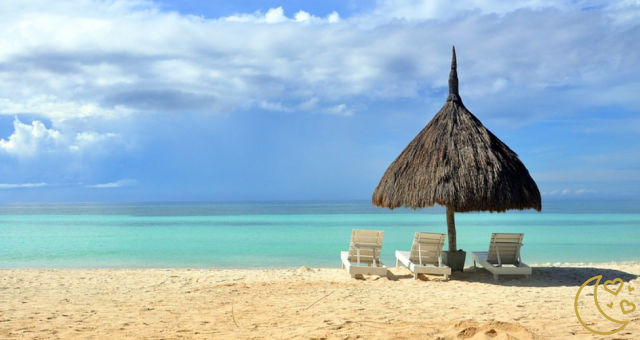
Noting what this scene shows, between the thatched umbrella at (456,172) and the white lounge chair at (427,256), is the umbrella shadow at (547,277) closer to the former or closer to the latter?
the white lounge chair at (427,256)

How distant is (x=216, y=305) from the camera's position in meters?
6.00

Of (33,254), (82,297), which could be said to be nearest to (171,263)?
(33,254)

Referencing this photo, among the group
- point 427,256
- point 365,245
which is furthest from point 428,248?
point 365,245

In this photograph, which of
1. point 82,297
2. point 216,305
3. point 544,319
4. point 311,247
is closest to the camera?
point 544,319

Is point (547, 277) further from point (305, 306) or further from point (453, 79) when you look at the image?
point (305, 306)

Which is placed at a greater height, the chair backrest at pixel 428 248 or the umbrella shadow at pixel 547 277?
the chair backrest at pixel 428 248

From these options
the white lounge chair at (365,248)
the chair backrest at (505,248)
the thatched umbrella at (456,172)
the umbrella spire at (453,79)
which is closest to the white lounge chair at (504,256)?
the chair backrest at (505,248)

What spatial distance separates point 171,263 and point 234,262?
1538mm

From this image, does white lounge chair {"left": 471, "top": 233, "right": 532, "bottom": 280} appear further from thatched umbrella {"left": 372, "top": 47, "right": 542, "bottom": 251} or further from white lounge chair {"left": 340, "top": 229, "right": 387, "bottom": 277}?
white lounge chair {"left": 340, "top": 229, "right": 387, "bottom": 277}

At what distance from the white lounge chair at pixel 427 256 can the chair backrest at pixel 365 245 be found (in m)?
0.51

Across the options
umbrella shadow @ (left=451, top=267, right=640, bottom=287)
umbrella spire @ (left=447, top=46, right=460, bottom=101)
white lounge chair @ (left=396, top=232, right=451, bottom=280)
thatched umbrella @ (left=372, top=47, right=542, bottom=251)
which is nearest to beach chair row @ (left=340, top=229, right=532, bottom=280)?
white lounge chair @ (left=396, top=232, right=451, bottom=280)

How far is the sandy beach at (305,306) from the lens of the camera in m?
4.47

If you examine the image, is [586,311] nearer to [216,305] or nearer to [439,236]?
[439,236]

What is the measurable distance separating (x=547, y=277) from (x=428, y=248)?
186 centimetres
